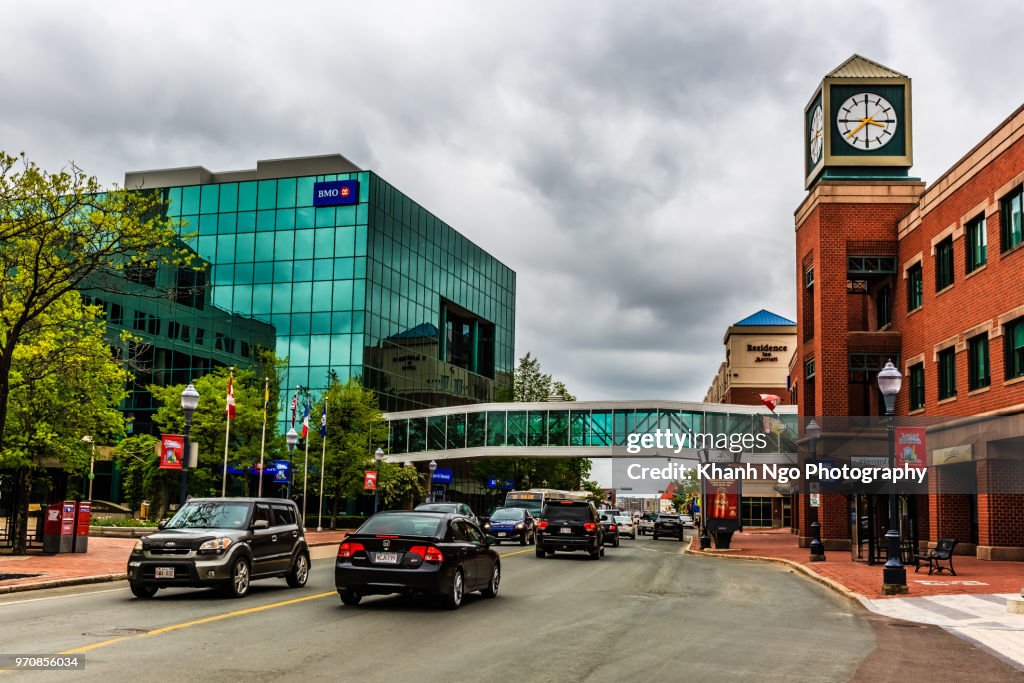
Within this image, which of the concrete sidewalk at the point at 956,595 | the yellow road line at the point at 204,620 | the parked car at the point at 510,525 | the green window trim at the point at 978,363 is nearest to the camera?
the yellow road line at the point at 204,620

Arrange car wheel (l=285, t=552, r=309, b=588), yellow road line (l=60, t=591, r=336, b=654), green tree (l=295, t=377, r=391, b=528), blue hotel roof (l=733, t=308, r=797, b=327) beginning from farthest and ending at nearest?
blue hotel roof (l=733, t=308, r=797, b=327) < green tree (l=295, t=377, r=391, b=528) < car wheel (l=285, t=552, r=309, b=588) < yellow road line (l=60, t=591, r=336, b=654)

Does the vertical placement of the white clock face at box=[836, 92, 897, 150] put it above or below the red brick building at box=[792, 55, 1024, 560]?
above

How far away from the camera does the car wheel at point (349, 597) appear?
1552 centimetres

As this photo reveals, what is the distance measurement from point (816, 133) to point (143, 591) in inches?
1446

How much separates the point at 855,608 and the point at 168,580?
39.2ft

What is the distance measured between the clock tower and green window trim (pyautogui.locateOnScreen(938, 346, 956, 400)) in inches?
379

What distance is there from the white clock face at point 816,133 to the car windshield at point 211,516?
1317 inches

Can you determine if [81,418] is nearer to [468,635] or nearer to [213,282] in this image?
[468,635]

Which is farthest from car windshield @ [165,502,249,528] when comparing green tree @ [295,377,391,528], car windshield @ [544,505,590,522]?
green tree @ [295,377,391,528]

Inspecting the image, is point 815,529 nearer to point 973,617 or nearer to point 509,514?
point 509,514

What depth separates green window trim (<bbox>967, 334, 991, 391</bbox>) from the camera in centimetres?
3200

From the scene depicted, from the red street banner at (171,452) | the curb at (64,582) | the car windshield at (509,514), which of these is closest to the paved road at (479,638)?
the curb at (64,582)

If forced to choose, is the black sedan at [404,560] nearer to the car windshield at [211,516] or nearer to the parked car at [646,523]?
the car windshield at [211,516]

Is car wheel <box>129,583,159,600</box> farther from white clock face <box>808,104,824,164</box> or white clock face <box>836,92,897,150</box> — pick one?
white clock face <box>836,92,897,150</box>
